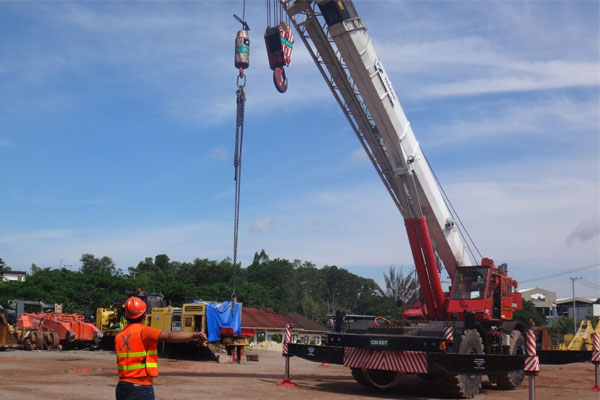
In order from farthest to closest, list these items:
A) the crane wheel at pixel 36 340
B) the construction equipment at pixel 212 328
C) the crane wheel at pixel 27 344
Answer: the crane wheel at pixel 36 340, the crane wheel at pixel 27 344, the construction equipment at pixel 212 328

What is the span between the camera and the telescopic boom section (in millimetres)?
13906

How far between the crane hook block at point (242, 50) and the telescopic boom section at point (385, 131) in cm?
662

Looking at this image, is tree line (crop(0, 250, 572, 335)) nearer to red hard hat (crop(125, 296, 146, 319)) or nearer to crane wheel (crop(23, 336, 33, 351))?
crane wheel (crop(23, 336, 33, 351))

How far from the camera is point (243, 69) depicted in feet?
66.6

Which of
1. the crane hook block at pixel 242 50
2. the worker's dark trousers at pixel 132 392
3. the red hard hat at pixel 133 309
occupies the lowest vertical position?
the worker's dark trousers at pixel 132 392

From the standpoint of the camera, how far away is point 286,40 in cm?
1603

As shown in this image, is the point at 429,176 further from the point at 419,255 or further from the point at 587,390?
the point at 587,390

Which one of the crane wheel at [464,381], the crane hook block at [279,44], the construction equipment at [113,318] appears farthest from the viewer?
the construction equipment at [113,318]

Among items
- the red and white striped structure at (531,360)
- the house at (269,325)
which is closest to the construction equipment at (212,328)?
the red and white striped structure at (531,360)

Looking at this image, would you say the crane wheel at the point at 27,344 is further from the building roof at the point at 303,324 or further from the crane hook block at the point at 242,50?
the building roof at the point at 303,324

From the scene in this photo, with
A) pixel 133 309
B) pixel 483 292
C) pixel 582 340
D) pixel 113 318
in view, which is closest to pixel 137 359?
pixel 133 309

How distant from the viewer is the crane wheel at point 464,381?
12305 millimetres

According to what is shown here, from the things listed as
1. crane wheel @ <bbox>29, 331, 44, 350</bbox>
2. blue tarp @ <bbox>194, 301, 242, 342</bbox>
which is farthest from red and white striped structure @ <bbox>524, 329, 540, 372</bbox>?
crane wheel @ <bbox>29, 331, 44, 350</bbox>

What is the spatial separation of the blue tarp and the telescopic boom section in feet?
30.2
